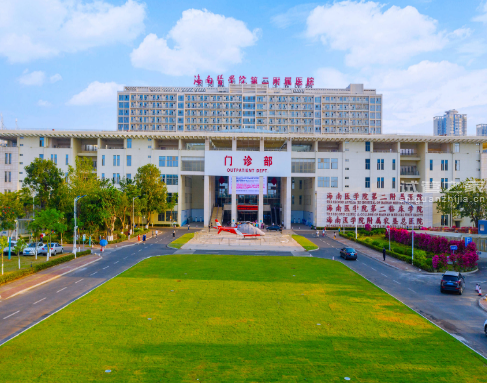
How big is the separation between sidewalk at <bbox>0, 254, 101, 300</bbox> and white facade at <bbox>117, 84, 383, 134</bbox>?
84.0 m

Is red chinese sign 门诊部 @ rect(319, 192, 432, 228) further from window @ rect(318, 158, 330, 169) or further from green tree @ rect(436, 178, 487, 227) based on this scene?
green tree @ rect(436, 178, 487, 227)

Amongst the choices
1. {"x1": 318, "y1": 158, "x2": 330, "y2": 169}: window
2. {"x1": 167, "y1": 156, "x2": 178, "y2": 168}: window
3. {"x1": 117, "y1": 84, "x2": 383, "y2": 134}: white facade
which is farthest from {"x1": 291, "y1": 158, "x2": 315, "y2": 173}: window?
{"x1": 117, "y1": 84, "x2": 383, "y2": 134}: white facade

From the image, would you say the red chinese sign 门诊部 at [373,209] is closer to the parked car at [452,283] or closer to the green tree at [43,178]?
the parked car at [452,283]

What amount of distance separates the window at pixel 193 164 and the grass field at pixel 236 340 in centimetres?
5255

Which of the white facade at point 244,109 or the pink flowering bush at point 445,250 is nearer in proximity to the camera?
the pink flowering bush at point 445,250

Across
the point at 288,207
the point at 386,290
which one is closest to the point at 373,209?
the point at 288,207

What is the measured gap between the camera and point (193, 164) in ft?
250

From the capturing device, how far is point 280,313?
62.8 feet

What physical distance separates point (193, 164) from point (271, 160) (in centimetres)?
1792

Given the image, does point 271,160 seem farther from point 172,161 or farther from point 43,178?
point 43,178

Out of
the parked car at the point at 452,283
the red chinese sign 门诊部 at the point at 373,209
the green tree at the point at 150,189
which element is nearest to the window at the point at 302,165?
the red chinese sign 门诊部 at the point at 373,209

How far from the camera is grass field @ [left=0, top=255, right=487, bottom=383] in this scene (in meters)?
12.4

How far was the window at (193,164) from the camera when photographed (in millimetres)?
76125

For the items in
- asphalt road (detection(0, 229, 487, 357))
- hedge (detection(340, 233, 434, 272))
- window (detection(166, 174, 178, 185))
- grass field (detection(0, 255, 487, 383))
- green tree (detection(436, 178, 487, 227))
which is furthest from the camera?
window (detection(166, 174, 178, 185))
